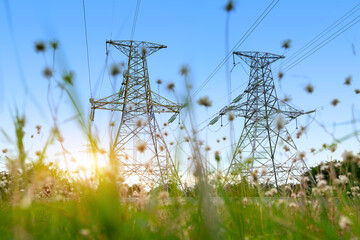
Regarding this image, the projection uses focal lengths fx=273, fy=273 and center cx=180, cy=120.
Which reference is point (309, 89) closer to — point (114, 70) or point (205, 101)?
point (205, 101)

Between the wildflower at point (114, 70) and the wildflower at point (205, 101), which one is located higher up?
the wildflower at point (114, 70)

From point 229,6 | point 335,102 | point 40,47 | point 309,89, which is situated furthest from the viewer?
point 335,102

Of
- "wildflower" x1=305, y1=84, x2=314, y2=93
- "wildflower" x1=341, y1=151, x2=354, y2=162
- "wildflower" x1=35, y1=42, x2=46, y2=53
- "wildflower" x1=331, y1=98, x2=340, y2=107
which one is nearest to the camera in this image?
"wildflower" x1=35, y1=42, x2=46, y2=53

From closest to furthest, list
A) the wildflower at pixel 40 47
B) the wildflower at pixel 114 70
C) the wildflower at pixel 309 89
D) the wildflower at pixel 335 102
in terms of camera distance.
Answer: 1. the wildflower at pixel 114 70
2. the wildflower at pixel 40 47
3. the wildflower at pixel 309 89
4. the wildflower at pixel 335 102

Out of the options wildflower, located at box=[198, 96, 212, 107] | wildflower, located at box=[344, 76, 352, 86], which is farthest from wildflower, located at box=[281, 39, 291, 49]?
wildflower, located at box=[198, 96, 212, 107]

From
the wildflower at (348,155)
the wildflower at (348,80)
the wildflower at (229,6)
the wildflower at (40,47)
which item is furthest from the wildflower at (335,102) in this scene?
the wildflower at (40,47)

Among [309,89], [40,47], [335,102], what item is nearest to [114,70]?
[40,47]

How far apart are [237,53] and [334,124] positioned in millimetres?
15094

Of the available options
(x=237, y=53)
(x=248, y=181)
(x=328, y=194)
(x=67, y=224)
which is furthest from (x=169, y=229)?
(x=237, y=53)

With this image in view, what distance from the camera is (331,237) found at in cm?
131

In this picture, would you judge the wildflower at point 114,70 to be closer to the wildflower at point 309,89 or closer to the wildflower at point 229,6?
the wildflower at point 229,6

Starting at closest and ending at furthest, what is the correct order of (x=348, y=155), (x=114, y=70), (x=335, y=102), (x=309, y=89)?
1. (x=114, y=70)
2. (x=348, y=155)
3. (x=309, y=89)
4. (x=335, y=102)

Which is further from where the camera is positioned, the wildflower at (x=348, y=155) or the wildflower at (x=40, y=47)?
the wildflower at (x=348, y=155)

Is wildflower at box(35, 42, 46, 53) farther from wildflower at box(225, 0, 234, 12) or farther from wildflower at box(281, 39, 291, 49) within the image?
wildflower at box(281, 39, 291, 49)
